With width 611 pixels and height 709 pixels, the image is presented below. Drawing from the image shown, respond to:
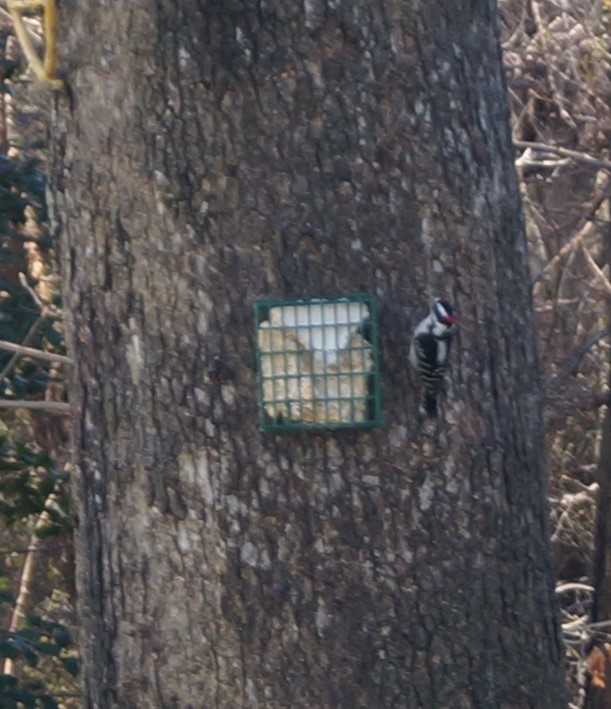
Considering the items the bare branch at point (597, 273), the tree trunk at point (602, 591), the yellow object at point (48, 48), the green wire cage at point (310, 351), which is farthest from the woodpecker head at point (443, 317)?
the bare branch at point (597, 273)

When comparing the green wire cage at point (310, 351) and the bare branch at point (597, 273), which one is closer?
the green wire cage at point (310, 351)

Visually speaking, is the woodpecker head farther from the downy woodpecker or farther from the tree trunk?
the tree trunk

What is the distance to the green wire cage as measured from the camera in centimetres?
266

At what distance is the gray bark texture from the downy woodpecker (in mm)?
36

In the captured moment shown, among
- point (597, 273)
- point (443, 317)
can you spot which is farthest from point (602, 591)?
point (443, 317)

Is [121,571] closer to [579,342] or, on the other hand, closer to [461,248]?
[461,248]

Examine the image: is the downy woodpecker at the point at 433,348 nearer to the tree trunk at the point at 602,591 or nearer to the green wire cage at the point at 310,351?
the green wire cage at the point at 310,351

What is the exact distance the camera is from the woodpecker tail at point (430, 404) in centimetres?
269

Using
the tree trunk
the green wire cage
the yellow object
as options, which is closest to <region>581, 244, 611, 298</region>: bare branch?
the tree trunk

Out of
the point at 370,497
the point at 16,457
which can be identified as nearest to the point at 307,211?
the point at 370,497

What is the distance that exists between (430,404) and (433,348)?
14 cm

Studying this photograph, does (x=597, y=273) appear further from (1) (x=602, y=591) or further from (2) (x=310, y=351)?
(2) (x=310, y=351)

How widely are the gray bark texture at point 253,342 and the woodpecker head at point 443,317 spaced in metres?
0.04

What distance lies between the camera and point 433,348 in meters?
2.60
